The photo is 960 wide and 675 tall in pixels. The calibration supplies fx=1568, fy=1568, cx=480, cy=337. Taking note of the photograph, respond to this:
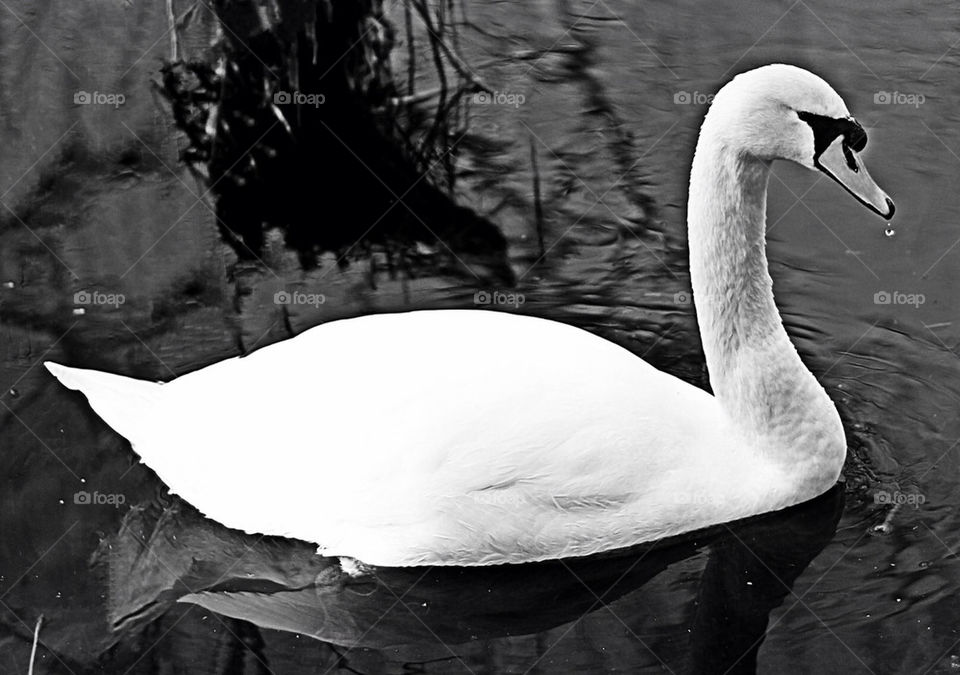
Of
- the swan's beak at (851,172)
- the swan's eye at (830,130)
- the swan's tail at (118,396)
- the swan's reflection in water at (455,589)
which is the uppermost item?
the swan's eye at (830,130)

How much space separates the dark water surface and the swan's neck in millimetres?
397

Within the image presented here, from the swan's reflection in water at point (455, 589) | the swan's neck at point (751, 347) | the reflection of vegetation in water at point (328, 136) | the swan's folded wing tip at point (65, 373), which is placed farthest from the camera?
→ the reflection of vegetation in water at point (328, 136)

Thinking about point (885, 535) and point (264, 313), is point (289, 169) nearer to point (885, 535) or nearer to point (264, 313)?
point (264, 313)

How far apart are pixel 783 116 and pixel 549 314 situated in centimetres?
229

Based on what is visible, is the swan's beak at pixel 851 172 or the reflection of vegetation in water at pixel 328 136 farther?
the reflection of vegetation in water at pixel 328 136

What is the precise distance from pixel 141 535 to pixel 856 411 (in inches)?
131

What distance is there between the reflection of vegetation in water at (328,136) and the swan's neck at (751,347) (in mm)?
2099

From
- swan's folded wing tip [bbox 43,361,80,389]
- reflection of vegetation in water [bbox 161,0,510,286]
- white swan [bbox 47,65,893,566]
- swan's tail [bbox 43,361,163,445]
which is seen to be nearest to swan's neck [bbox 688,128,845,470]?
white swan [bbox 47,65,893,566]

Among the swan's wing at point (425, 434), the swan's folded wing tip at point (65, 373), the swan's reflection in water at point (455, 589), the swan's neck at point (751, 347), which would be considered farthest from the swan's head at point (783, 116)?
the swan's folded wing tip at point (65, 373)

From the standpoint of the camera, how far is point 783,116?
6160mm

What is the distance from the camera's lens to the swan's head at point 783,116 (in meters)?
6.14

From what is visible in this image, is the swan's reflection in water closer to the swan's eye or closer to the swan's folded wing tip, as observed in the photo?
the swan's folded wing tip

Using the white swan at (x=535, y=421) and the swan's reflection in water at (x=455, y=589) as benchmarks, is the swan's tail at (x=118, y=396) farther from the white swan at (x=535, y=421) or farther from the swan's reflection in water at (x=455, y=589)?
the swan's reflection in water at (x=455, y=589)

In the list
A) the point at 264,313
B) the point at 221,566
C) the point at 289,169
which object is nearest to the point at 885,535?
the point at 221,566
